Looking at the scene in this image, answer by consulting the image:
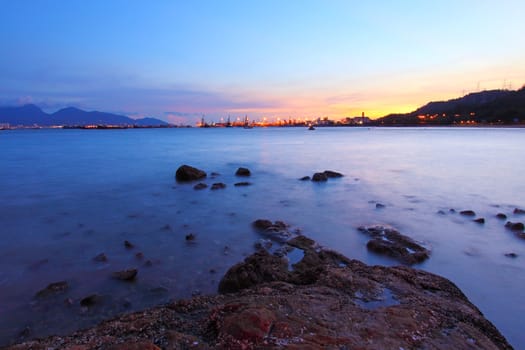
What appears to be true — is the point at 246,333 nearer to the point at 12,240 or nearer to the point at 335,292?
the point at 335,292

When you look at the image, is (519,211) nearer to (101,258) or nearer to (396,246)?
(396,246)

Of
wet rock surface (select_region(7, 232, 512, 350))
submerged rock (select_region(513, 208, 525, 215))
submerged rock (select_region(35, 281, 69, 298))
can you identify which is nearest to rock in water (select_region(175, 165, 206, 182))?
submerged rock (select_region(35, 281, 69, 298))

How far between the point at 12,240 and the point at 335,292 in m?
9.50

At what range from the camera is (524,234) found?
9008 millimetres

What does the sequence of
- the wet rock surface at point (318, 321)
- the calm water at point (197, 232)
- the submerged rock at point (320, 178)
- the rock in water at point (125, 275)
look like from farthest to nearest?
the submerged rock at point (320, 178), the rock in water at point (125, 275), the calm water at point (197, 232), the wet rock surface at point (318, 321)

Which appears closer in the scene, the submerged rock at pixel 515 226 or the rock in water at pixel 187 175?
the submerged rock at pixel 515 226

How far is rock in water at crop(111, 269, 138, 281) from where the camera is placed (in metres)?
6.43

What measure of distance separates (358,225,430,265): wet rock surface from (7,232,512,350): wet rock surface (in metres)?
2.16

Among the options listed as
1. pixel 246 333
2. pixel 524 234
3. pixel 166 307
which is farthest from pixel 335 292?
pixel 524 234

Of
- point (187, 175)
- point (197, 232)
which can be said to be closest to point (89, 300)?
point (197, 232)

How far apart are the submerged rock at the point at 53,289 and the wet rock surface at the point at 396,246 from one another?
7.28m

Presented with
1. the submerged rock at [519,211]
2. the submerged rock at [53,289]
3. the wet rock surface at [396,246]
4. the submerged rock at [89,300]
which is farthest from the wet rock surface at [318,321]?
the submerged rock at [519,211]

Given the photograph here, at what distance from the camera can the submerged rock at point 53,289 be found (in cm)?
582

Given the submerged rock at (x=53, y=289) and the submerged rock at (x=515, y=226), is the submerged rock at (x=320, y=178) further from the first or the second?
the submerged rock at (x=53, y=289)
